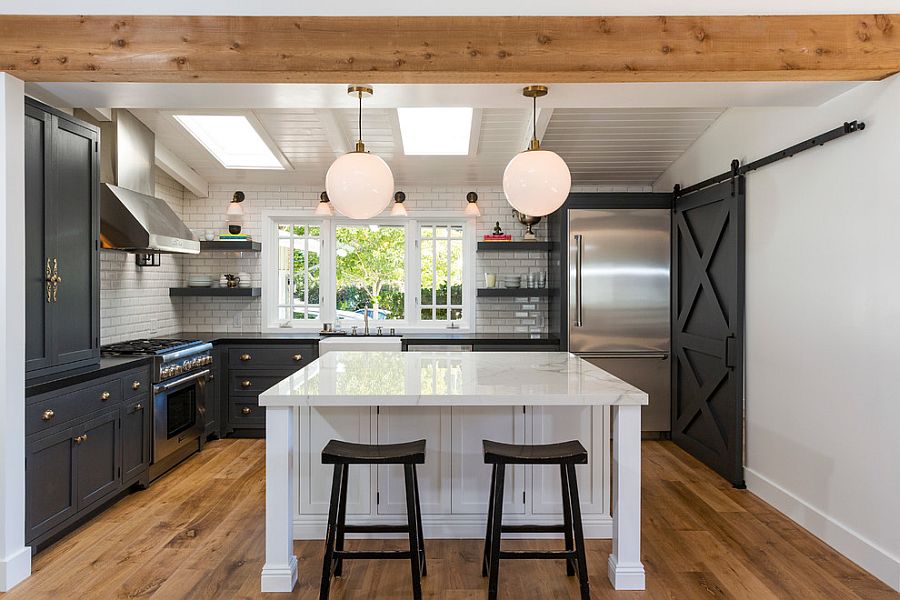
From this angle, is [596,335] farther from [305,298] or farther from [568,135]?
[305,298]

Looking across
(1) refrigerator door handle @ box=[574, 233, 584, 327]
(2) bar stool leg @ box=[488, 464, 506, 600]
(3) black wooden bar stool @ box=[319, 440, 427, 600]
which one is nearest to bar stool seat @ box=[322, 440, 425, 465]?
Result: (3) black wooden bar stool @ box=[319, 440, 427, 600]

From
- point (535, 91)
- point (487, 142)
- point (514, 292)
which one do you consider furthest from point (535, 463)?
point (514, 292)

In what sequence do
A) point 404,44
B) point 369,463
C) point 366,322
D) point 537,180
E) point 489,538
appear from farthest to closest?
point 366,322
point 537,180
point 489,538
point 404,44
point 369,463

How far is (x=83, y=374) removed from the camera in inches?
132

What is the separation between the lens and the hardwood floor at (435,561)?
2678 millimetres

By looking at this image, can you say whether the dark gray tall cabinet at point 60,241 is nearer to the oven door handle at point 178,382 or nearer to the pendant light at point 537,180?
the oven door handle at point 178,382

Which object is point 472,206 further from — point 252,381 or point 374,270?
point 252,381

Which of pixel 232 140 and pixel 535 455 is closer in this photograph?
pixel 535 455

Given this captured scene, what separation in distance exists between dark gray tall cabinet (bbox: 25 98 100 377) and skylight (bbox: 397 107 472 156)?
2199mm

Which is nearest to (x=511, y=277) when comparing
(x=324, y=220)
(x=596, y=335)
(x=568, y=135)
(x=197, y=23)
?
(x=596, y=335)

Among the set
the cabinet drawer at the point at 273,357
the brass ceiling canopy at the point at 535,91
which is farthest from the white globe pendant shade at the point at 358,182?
the cabinet drawer at the point at 273,357

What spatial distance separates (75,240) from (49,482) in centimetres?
129

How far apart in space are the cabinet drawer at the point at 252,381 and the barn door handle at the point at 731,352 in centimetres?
357

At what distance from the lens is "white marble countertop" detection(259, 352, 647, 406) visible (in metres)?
2.57
